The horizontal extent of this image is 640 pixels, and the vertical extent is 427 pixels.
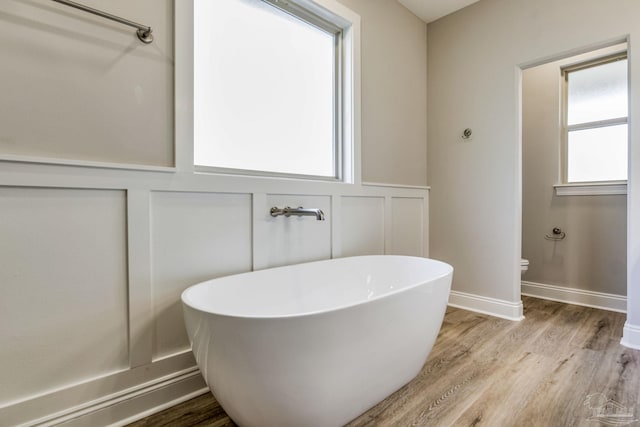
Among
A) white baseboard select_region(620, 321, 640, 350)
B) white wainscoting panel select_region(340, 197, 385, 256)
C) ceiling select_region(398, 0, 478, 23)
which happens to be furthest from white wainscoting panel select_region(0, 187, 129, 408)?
white baseboard select_region(620, 321, 640, 350)

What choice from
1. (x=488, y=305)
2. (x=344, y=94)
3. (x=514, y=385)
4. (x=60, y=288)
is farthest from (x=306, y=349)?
(x=488, y=305)

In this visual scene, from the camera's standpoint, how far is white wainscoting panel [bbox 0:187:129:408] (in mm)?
1097

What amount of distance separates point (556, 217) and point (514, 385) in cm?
208

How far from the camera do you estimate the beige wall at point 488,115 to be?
2236 millimetres

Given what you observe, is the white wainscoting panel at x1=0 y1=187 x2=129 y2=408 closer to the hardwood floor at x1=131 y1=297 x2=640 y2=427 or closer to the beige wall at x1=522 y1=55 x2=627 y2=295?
the hardwood floor at x1=131 y1=297 x2=640 y2=427

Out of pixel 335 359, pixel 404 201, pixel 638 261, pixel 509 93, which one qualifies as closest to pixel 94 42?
pixel 335 359

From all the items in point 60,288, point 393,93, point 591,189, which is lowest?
point 60,288

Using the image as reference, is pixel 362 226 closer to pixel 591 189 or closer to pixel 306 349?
pixel 306 349

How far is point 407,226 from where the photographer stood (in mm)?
2803

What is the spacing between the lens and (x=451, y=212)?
9.46 ft

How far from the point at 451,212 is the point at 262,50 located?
210 cm

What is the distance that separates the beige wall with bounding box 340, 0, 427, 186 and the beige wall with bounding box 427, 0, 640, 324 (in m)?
0.15

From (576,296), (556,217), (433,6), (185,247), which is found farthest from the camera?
(556,217)

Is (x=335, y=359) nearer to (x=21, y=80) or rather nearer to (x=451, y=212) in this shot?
(x=21, y=80)
